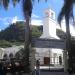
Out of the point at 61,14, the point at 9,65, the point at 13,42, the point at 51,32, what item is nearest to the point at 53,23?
the point at 51,32

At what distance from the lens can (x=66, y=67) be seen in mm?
30891

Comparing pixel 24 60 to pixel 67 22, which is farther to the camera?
pixel 67 22

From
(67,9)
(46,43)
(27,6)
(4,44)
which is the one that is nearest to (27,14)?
(27,6)

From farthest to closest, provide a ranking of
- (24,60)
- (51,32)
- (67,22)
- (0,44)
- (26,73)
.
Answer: (0,44) < (51,32) < (67,22) < (24,60) < (26,73)

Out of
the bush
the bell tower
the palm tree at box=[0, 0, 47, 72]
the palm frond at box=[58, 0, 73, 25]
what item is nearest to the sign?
the palm tree at box=[0, 0, 47, 72]

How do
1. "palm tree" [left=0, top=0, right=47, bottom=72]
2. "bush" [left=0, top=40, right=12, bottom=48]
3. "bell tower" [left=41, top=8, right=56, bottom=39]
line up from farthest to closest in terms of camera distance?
1. "bush" [left=0, top=40, right=12, bottom=48]
2. "bell tower" [left=41, top=8, right=56, bottom=39]
3. "palm tree" [left=0, top=0, right=47, bottom=72]

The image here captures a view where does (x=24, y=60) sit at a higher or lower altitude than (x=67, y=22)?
lower

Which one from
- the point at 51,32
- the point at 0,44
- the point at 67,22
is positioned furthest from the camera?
the point at 0,44

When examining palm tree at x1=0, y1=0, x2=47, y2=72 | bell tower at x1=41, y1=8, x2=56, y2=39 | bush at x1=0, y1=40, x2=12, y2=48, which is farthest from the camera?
bush at x1=0, y1=40, x2=12, y2=48

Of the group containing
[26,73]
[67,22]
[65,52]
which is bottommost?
[26,73]

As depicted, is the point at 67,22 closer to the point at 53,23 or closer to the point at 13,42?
the point at 53,23

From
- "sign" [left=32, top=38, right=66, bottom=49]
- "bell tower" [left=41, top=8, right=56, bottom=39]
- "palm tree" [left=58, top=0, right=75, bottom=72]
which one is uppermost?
"bell tower" [left=41, top=8, right=56, bottom=39]

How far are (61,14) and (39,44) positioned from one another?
3.99m

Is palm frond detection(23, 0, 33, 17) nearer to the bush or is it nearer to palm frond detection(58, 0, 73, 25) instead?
palm frond detection(58, 0, 73, 25)
